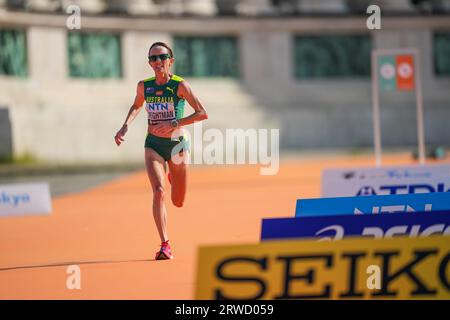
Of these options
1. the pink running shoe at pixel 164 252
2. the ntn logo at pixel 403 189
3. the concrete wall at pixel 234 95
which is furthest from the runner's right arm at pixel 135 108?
the concrete wall at pixel 234 95

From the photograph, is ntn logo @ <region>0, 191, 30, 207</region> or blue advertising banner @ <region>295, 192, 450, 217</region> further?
ntn logo @ <region>0, 191, 30, 207</region>

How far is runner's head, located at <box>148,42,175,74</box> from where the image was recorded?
11.2 metres

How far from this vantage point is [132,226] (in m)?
16.8

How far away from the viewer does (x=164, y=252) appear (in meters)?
11.8

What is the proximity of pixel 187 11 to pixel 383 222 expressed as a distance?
30046 millimetres

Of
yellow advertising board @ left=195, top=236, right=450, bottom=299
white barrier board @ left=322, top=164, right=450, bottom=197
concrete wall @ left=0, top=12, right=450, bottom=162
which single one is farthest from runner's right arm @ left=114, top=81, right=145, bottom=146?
concrete wall @ left=0, top=12, right=450, bottom=162

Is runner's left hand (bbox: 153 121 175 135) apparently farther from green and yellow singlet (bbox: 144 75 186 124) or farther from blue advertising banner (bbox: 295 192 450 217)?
blue advertising banner (bbox: 295 192 450 217)

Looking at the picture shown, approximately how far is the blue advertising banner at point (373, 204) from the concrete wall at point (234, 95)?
2234cm

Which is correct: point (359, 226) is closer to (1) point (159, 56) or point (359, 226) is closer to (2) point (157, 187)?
(2) point (157, 187)

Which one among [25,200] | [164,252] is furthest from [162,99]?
[25,200]

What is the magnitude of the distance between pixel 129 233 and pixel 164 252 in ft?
12.8

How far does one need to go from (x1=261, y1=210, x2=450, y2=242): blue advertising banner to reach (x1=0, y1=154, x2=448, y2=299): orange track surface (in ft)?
4.20

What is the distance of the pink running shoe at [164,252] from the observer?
1173 cm

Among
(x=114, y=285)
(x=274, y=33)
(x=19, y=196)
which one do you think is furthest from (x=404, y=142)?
(x=114, y=285)
